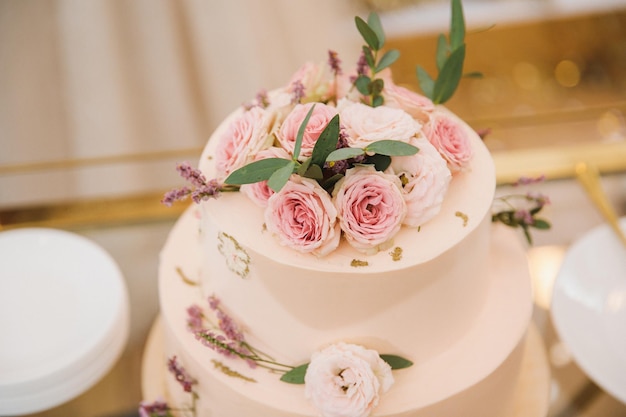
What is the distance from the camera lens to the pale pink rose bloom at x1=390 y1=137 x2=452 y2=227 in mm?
1157

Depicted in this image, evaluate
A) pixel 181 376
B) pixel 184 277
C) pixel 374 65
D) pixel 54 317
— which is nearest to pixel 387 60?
pixel 374 65

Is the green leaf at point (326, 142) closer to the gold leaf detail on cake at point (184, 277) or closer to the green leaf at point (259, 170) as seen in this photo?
the green leaf at point (259, 170)

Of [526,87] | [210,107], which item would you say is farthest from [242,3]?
[526,87]

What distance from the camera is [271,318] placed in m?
1.26

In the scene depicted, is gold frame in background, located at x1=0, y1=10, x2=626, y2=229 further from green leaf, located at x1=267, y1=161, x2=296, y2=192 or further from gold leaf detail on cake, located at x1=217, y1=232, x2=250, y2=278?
green leaf, located at x1=267, y1=161, x2=296, y2=192

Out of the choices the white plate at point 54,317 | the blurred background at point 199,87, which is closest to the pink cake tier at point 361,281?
the white plate at point 54,317

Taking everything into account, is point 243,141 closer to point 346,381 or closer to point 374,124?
point 374,124

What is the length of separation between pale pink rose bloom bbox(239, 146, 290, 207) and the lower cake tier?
0.26 meters

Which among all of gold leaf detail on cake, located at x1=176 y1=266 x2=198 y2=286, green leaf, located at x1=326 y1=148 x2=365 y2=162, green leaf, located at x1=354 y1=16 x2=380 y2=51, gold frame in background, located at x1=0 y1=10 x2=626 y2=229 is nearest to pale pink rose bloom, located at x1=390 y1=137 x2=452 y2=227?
green leaf, located at x1=326 y1=148 x2=365 y2=162

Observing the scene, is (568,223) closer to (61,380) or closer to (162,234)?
(162,234)

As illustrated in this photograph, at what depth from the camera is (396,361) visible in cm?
125

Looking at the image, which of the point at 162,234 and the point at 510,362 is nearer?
the point at 510,362

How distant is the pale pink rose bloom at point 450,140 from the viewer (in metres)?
1.24

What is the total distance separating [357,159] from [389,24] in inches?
67.9
